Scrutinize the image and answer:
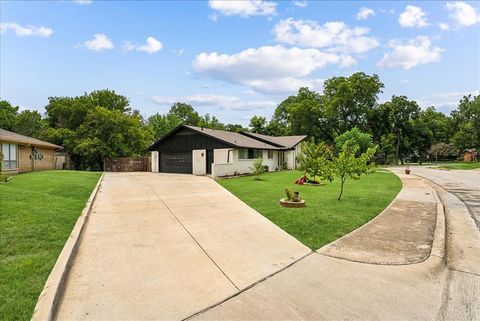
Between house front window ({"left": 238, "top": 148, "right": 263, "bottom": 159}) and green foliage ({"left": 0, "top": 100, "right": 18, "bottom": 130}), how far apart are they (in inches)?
1465

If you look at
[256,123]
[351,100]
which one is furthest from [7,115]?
[351,100]

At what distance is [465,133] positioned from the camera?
47.5m

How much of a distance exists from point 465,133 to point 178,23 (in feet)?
164

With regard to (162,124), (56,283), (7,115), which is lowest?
(56,283)

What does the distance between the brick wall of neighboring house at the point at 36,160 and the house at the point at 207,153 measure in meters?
9.44

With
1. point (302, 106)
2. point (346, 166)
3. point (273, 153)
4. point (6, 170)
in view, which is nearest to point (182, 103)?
point (302, 106)

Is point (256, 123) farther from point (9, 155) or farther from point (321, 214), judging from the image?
point (321, 214)

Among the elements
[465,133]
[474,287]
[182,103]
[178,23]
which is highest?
[182,103]

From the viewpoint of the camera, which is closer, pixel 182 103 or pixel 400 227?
pixel 400 227

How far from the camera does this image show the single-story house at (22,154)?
20516 mm

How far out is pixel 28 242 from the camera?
A: 5543mm

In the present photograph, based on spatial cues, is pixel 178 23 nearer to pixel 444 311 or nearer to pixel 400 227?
pixel 400 227

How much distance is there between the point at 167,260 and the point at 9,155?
2185 centimetres

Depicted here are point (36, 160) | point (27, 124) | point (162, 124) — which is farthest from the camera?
point (162, 124)
